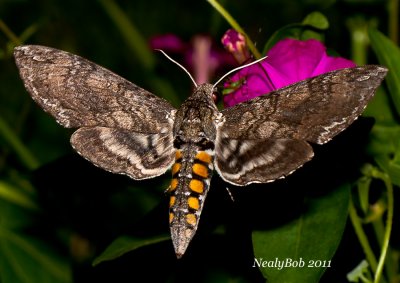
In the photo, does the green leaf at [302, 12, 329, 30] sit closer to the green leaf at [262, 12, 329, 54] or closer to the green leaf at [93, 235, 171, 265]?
the green leaf at [262, 12, 329, 54]

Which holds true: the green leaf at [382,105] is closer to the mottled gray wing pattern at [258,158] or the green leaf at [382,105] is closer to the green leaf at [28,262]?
the mottled gray wing pattern at [258,158]

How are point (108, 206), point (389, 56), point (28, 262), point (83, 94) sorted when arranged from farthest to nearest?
1. point (108, 206)
2. point (28, 262)
3. point (389, 56)
4. point (83, 94)

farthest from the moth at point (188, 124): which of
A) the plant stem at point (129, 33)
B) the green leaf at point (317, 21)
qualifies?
the plant stem at point (129, 33)

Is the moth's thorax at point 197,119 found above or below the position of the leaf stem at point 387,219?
above

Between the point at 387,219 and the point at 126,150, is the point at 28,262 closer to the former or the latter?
the point at 126,150

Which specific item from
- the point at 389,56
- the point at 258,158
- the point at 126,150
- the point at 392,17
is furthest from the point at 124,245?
the point at 392,17

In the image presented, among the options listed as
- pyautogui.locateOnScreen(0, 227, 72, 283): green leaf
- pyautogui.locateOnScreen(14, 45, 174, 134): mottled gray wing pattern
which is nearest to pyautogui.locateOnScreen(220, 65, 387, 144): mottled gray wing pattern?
pyautogui.locateOnScreen(14, 45, 174, 134): mottled gray wing pattern
